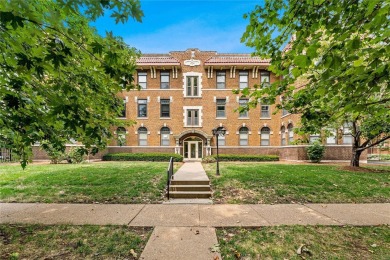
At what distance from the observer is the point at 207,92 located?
2316 centimetres

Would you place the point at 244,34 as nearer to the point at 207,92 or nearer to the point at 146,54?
the point at 207,92

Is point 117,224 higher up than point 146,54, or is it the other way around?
point 146,54

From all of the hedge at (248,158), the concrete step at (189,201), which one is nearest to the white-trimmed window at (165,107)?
the hedge at (248,158)

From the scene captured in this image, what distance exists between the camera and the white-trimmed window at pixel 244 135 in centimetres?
2314

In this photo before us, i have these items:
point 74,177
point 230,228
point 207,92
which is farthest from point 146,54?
point 230,228

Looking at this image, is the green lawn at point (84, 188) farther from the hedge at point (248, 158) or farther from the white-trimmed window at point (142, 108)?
the white-trimmed window at point (142, 108)

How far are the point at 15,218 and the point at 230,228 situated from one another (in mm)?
Result: 5464

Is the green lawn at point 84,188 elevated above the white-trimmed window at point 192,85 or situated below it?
below

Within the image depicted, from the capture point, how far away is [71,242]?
167 inches

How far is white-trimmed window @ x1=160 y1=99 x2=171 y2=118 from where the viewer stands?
2334 centimetres

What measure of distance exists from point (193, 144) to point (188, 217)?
1780 cm

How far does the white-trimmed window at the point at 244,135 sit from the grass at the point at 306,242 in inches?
719

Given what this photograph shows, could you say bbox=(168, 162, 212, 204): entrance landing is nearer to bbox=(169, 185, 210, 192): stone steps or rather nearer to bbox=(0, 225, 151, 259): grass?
bbox=(169, 185, 210, 192): stone steps

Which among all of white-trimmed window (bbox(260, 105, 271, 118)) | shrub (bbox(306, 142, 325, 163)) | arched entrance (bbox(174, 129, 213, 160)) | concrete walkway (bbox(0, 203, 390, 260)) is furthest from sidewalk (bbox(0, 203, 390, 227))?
white-trimmed window (bbox(260, 105, 271, 118))
